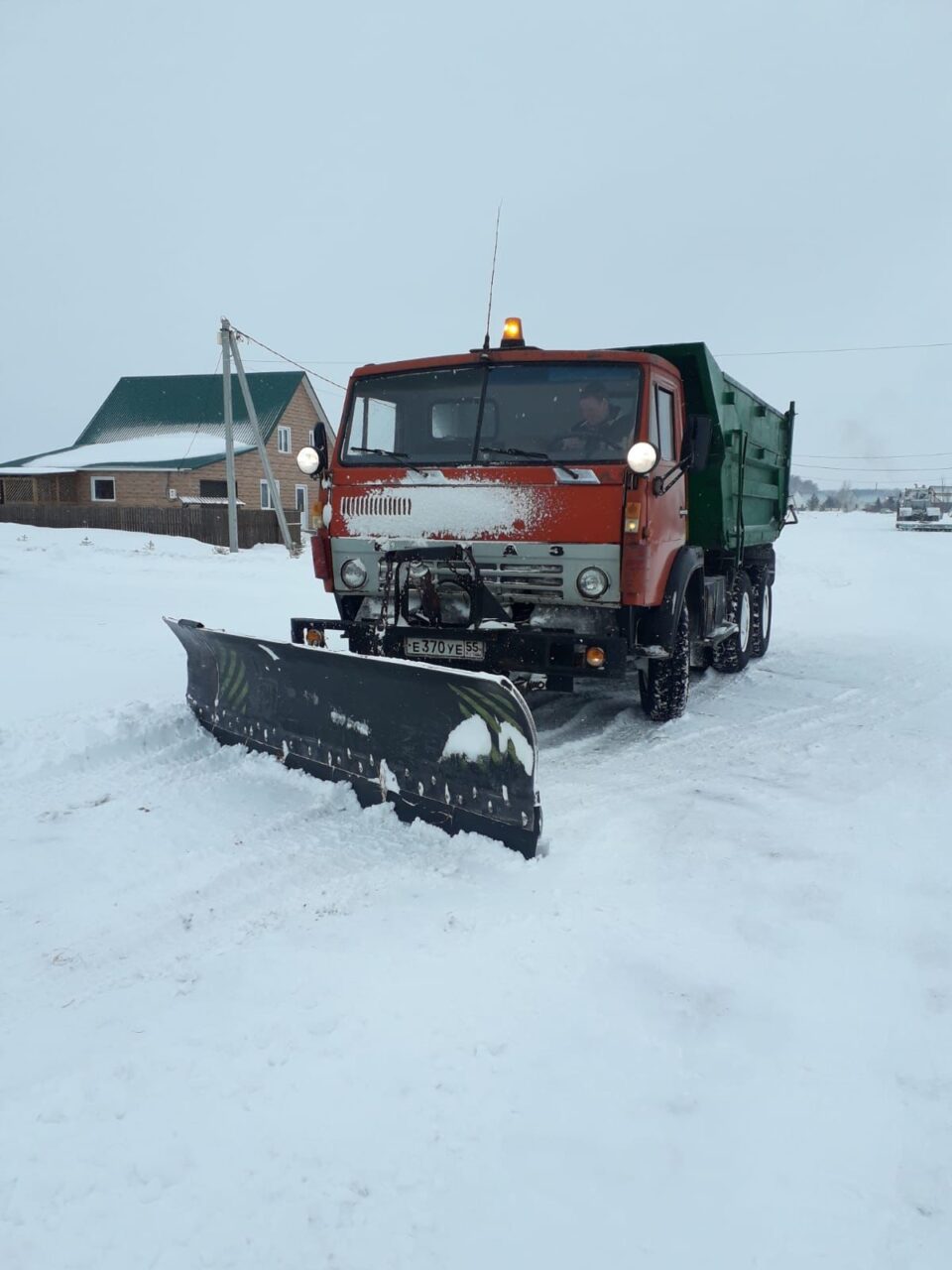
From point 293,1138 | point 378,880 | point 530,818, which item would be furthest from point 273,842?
point 293,1138

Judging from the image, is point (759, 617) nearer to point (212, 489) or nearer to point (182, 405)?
point (212, 489)

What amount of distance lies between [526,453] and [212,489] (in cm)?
2977

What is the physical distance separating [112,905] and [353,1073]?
146 centimetres

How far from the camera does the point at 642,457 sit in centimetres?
531

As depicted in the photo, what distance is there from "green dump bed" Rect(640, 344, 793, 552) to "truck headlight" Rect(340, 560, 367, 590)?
104 inches

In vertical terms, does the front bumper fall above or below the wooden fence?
below

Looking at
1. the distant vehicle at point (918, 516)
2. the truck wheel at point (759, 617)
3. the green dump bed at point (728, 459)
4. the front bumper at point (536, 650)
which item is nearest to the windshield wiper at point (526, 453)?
the front bumper at point (536, 650)

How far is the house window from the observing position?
3306 cm

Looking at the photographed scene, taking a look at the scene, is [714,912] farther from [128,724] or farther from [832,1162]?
[128,724]

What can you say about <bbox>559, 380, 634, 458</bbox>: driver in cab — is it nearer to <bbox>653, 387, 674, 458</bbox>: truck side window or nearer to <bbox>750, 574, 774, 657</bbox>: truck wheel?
<bbox>653, 387, 674, 458</bbox>: truck side window

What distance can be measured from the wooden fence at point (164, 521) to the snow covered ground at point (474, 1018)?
72.2 feet

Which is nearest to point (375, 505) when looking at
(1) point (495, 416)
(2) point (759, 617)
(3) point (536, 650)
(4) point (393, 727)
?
(1) point (495, 416)

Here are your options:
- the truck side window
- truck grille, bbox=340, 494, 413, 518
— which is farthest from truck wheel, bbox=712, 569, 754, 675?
truck grille, bbox=340, 494, 413, 518

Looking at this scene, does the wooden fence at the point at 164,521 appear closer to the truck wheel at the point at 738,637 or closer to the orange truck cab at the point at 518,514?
the truck wheel at the point at 738,637
